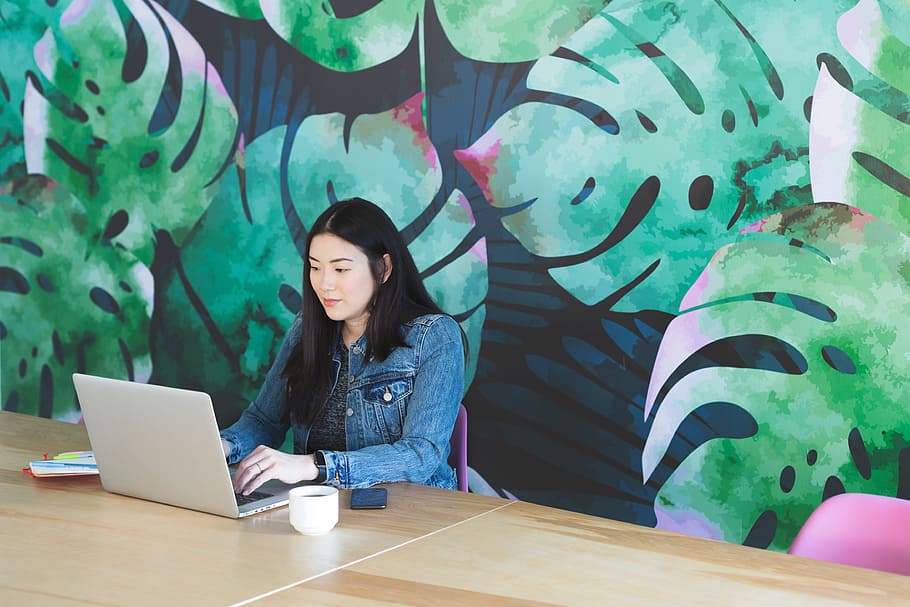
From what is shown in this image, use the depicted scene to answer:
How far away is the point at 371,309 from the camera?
94.1 inches

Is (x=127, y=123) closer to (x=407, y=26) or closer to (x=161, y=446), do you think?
(x=407, y=26)

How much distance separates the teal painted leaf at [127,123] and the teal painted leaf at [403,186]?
40 cm

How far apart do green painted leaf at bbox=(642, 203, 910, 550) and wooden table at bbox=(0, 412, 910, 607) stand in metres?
1.02

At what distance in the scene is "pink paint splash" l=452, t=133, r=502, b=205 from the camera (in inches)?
118

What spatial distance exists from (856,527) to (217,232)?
2.44m

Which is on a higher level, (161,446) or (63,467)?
(161,446)

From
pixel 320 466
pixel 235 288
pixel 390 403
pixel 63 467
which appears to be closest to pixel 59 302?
pixel 235 288

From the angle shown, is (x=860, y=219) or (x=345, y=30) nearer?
(x=860, y=219)

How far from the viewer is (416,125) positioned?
3.12m

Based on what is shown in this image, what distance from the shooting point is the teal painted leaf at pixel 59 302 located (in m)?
3.72

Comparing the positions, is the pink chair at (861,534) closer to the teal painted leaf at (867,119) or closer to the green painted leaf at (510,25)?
the teal painted leaf at (867,119)

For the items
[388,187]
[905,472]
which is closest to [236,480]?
[388,187]

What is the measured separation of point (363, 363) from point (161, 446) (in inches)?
26.7

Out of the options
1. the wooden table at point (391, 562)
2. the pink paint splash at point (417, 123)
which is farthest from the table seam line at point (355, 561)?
the pink paint splash at point (417, 123)
